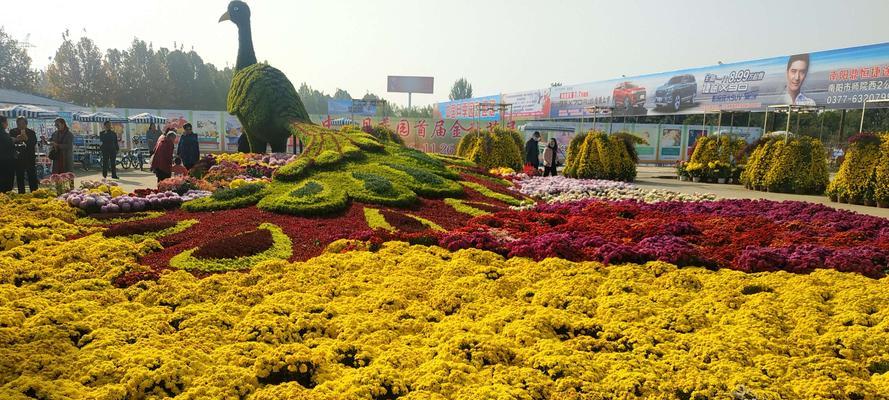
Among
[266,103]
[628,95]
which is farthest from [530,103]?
[266,103]

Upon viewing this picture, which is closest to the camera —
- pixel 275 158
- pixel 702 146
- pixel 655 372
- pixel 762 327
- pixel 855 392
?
pixel 855 392

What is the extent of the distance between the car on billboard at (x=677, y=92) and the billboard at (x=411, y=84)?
1090 inches

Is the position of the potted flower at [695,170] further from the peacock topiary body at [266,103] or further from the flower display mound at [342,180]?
the peacock topiary body at [266,103]

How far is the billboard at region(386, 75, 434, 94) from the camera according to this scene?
181 ft

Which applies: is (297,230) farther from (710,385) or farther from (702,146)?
(702,146)

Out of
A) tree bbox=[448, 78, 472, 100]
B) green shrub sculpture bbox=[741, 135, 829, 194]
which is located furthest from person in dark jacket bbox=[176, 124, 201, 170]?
tree bbox=[448, 78, 472, 100]

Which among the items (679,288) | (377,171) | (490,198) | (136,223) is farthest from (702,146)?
(136,223)

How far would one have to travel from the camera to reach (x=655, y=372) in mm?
2941

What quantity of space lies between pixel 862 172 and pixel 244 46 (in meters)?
14.7

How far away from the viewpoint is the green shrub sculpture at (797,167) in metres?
14.8

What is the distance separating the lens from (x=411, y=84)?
55.5 metres

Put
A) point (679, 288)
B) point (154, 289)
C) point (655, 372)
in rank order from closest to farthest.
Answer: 1. point (655, 372)
2. point (154, 289)
3. point (679, 288)

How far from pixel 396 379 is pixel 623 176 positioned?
51.7 feet

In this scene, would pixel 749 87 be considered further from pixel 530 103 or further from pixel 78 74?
pixel 78 74
